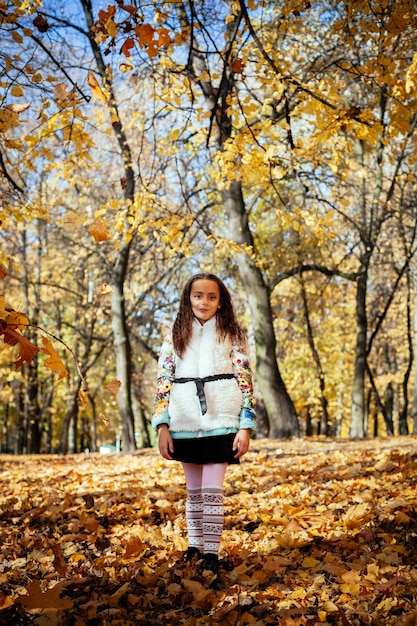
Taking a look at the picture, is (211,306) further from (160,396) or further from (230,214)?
(230,214)

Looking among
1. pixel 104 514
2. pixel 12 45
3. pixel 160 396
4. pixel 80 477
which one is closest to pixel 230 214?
pixel 12 45

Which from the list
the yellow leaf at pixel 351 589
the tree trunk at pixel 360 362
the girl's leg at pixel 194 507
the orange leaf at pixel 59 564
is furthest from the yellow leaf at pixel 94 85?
the tree trunk at pixel 360 362

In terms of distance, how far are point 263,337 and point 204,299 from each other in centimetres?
700

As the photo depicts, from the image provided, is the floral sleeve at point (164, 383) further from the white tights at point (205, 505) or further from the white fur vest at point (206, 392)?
the white tights at point (205, 505)

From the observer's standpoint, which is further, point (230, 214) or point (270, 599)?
point (230, 214)

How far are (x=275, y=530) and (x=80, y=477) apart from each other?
3.41 m

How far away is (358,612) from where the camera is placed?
7.89ft

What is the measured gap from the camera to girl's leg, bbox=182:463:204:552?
129 inches

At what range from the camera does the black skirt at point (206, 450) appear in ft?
10.4

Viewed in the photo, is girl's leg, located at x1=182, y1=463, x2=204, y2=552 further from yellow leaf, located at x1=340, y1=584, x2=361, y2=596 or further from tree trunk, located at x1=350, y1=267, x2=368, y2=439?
tree trunk, located at x1=350, y1=267, x2=368, y2=439

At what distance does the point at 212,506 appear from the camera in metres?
3.14

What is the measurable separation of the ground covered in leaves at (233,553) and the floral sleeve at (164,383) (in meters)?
0.43

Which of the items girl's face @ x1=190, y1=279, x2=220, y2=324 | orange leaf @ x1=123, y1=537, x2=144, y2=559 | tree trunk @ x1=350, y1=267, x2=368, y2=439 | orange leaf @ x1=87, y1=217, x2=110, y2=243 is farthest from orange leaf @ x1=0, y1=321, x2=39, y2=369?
tree trunk @ x1=350, y1=267, x2=368, y2=439

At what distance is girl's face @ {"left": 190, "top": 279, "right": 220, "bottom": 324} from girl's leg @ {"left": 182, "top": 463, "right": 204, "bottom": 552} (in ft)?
2.80
